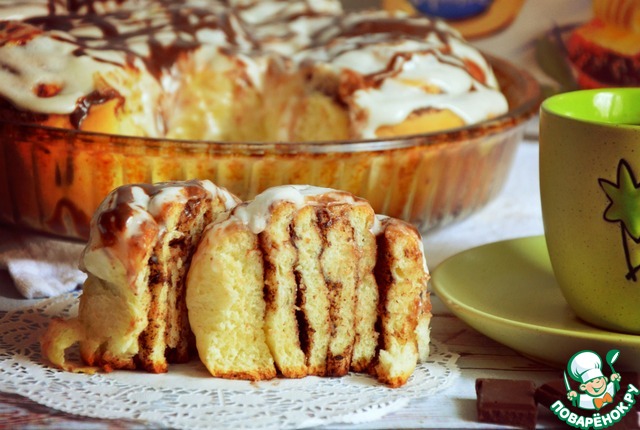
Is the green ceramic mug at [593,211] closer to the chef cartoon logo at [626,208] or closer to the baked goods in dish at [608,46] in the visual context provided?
the chef cartoon logo at [626,208]

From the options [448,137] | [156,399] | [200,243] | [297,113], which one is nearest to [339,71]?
[297,113]

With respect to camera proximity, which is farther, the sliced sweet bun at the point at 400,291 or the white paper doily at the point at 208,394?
the sliced sweet bun at the point at 400,291

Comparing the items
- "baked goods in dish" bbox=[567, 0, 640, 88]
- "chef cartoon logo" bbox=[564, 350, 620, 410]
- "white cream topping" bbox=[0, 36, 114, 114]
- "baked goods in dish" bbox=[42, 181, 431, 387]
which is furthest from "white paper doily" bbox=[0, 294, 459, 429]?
"baked goods in dish" bbox=[567, 0, 640, 88]

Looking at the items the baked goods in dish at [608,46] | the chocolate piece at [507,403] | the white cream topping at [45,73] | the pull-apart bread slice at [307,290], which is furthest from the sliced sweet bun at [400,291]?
the baked goods in dish at [608,46]

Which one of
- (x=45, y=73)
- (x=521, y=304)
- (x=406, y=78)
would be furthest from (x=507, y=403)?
(x=45, y=73)

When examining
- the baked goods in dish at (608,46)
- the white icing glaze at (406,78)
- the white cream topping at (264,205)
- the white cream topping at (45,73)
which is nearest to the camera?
the white cream topping at (264,205)

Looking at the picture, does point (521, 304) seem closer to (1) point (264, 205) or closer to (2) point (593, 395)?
(2) point (593, 395)

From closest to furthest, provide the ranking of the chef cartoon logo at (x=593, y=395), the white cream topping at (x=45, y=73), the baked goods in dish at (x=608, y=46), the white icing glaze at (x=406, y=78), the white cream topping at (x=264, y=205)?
the chef cartoon logo at (x=593, y=395)
the white cream topping at (x=264, y=205)
the white cream topping at (x=45, y=73)
the white icing glaze at (x=406, y=78)
the baked goods in dish at (x=608, y=46)
